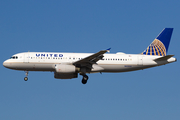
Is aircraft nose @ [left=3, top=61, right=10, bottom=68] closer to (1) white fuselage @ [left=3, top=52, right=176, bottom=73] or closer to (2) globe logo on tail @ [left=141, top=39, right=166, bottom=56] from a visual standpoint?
(1) white fuselage @ [left=3, top=52, right=176, bottom=73]

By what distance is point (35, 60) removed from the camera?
4047 cm

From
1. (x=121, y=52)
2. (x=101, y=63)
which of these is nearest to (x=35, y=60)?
(x=101, y=63)

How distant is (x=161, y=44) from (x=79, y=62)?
41.7 ft

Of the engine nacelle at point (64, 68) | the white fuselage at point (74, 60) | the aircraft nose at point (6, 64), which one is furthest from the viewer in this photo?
the aircraft nose at point (6, 64)

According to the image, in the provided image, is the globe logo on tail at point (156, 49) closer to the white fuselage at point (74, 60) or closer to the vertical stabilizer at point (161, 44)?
the vertical stabilizer at point (161, 44)

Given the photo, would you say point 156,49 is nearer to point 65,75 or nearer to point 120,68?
point 120,68

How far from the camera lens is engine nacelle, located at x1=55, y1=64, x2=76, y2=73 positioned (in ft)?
128

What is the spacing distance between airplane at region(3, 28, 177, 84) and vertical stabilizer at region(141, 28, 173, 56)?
3.81 feet

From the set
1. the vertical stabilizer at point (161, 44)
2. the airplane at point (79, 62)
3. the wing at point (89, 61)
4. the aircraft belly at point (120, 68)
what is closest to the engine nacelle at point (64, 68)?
the airplane at point (79, 62)

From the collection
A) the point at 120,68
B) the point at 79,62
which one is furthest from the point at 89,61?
the point at 120,68

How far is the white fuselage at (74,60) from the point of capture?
40.4 meters

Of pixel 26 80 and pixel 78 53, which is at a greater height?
pixel 78 53

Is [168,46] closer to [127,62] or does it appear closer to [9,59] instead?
[127,62]

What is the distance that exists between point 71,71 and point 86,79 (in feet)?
9.42
